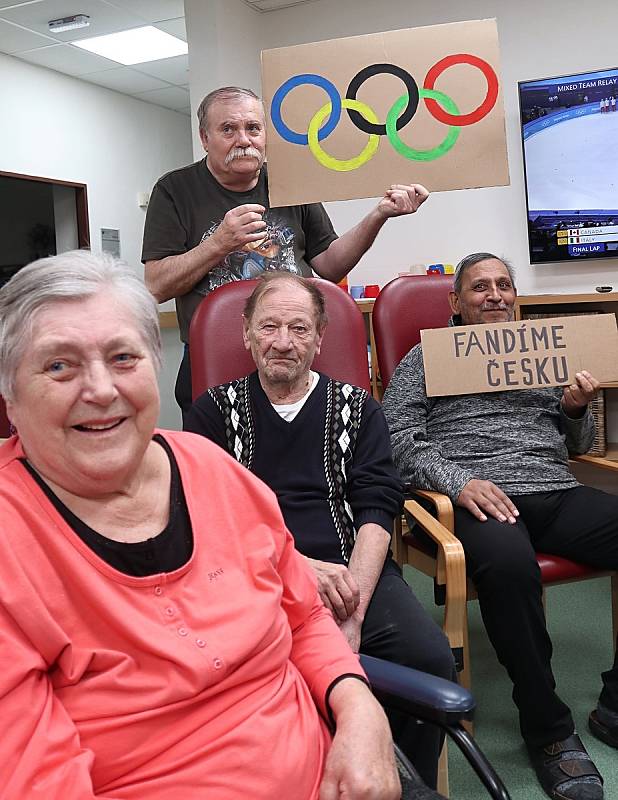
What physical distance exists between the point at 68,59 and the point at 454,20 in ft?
9.81

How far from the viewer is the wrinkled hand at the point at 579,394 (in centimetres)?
231

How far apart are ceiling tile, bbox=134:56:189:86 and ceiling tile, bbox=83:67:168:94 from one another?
0.09m

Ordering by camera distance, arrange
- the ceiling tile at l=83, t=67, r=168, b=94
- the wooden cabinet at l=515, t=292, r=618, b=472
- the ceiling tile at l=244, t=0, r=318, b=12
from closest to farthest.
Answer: the wooden cabinet at l=515, t=292, r=618, b=472 → the ceiling tile at l=244, t=0, r=318, b=12 → the ceiling tile at l=83, t=67, r=168, b=94

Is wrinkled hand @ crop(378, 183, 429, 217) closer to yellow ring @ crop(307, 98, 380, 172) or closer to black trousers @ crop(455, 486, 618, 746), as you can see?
yellow ring @ crop(307, 98, 380, 172)

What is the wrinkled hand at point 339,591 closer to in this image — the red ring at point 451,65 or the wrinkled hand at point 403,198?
the wrinkled hand at point 403,198

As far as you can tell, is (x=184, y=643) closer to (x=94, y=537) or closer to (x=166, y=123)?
(x=94, y=537)

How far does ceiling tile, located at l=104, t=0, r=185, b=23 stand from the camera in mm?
5168

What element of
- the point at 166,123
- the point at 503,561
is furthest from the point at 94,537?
the point at 166,123

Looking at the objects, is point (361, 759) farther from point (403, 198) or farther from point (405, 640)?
point (403, 198)

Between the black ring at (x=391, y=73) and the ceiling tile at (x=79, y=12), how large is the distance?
3.50m

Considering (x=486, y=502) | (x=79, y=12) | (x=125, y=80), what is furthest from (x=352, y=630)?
(x=125, y=80)

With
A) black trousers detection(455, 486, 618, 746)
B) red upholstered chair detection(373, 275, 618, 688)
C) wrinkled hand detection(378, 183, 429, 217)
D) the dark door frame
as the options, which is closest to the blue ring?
wrinkled hand detection(378, 183, 429, 217)

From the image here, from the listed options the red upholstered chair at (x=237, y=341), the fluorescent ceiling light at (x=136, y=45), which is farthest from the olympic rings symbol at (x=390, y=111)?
the fluorescent ceiling light at (x=136, y=45)

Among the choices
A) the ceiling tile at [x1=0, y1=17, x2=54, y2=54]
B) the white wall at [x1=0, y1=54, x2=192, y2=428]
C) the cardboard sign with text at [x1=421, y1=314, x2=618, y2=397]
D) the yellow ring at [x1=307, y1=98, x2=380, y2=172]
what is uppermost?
the ceiling tile at [x1=0, y1=17, x2=54, y2=54]
